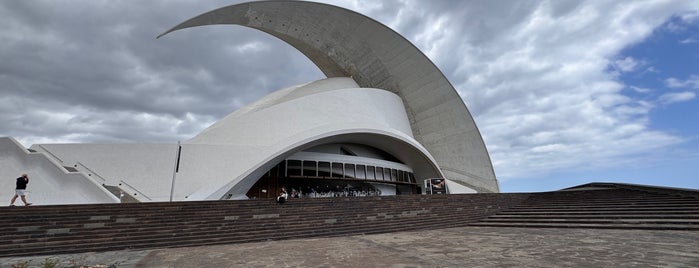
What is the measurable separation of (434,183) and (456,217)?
666 centimetres

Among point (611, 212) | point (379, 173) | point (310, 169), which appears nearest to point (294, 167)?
point (310, 169)

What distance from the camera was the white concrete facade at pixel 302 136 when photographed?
12.4m

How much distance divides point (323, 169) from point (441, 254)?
536 inches

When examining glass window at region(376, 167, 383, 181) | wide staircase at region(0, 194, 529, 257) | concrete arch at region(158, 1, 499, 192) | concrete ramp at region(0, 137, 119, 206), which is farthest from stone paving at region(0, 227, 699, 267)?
concrete arch at region(158, 1, 499, 192)

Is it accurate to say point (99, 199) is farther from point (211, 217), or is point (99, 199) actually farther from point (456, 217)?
point (456, 217)

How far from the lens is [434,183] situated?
18031mm

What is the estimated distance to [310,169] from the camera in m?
18.3

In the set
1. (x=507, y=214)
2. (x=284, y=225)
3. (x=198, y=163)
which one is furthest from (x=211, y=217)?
(x=507, y=214)

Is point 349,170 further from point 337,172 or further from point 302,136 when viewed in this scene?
point 302,136

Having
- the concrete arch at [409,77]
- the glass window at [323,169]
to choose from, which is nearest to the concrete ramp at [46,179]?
the glass window at [323,169]

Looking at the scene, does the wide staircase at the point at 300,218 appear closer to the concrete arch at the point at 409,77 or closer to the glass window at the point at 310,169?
the glass window at the point at 310,169

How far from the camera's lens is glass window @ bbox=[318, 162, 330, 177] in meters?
18.7

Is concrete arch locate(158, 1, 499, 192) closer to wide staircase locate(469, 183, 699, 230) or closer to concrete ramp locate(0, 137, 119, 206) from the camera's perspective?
wide staircase locate(469, 183, 699, 230)

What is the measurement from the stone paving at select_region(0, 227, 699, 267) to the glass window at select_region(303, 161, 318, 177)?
11.2 meters
